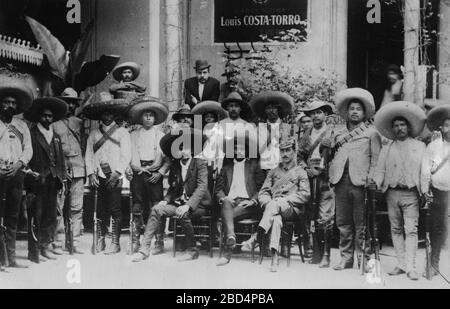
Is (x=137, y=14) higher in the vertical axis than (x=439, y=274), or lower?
higher

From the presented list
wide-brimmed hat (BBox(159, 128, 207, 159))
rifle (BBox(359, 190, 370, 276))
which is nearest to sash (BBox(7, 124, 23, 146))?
wide-brimmed hat (BBox(159, 128, 207, 159))

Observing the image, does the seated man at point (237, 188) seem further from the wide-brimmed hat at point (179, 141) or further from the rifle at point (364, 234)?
the rifle at point (364, 234)

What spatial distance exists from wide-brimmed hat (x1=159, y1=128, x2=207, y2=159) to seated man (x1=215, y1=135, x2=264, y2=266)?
35 centimetres

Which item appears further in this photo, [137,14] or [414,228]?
[137,14]

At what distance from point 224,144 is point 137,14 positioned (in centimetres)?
258

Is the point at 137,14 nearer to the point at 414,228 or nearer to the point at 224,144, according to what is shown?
the point at 224,144

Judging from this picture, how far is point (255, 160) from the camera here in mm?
7301

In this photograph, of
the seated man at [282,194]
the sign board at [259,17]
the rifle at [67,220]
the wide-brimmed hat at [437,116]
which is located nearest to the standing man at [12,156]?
the rifle at [67,220]

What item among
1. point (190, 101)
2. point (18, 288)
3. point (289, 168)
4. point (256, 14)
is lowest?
point (18, 288)

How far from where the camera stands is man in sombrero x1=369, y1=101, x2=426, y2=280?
6.52m

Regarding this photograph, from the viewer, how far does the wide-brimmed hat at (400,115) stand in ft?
21.4

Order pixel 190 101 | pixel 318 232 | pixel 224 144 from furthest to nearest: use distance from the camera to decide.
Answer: pixel 190 101 < pixel 224 144 < pixel 318 232

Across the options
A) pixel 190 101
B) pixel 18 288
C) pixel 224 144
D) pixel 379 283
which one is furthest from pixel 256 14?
pixel 18 288

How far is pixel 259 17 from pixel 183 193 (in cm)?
260
